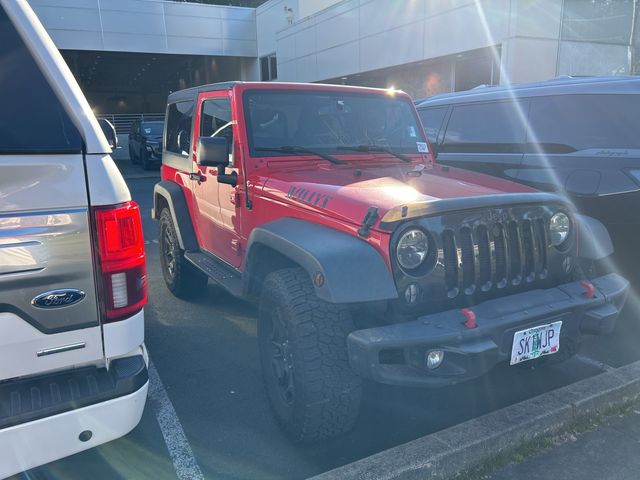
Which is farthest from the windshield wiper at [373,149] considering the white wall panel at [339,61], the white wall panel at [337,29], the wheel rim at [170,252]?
the white wall panel at [337,29]

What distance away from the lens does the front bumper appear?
86.7 inches

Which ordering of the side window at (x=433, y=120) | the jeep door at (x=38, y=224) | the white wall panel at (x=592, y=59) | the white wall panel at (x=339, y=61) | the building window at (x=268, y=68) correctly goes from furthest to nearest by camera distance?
1. the building window at (x=268, y=68)
2. the white wall panel at (x=339, y=61)
3. the white wall panel at (x=592, y=59)
4. the side window at (x=433, y=120)
5. the jeep door at (x=38, y=224)

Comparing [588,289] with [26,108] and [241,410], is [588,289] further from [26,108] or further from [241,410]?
[26,108]

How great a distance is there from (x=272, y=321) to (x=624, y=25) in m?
14.3

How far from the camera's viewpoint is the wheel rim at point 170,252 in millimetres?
4832

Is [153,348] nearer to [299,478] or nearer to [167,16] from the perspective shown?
[299,478]

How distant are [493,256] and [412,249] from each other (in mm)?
456

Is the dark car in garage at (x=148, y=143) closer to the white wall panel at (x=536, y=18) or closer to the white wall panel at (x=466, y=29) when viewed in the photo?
the white wall panel at (x=466, y=29)

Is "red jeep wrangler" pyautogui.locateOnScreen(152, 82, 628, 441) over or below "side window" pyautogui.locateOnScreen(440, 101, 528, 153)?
below

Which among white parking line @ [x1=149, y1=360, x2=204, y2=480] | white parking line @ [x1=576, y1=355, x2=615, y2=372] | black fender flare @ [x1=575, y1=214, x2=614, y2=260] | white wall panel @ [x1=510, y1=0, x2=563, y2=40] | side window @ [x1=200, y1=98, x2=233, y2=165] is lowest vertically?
white parking line @ [x1=149, y1=360, x2=204, y2=480]

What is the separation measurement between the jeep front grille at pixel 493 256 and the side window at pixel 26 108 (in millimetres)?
1685

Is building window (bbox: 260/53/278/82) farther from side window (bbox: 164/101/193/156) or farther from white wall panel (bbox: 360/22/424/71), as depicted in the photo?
side window (bbox: 164/101/193/156)

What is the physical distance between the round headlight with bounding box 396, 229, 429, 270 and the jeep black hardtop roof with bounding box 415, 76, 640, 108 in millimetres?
2898

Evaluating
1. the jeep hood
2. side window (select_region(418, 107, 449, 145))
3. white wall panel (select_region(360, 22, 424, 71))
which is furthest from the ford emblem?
white wall panel (select_region(360, 22, 424, 71))
